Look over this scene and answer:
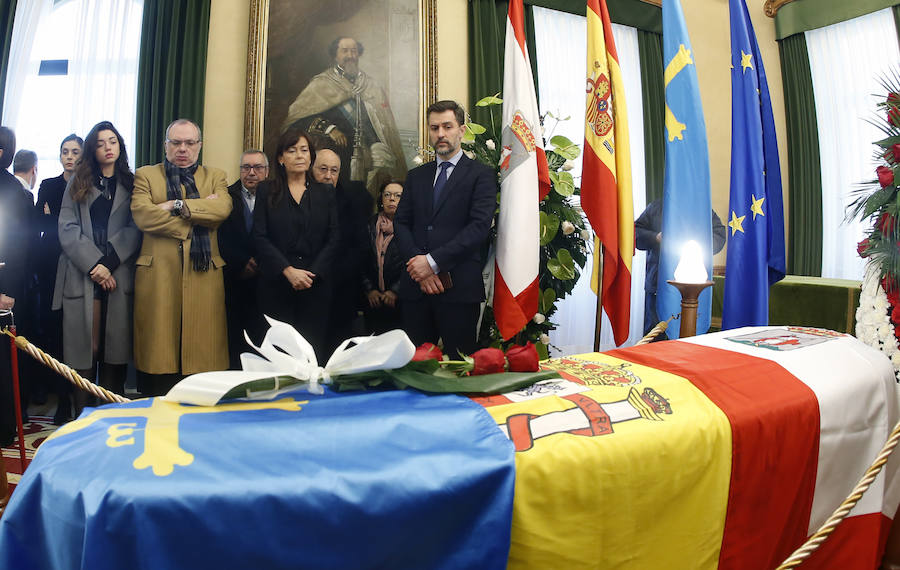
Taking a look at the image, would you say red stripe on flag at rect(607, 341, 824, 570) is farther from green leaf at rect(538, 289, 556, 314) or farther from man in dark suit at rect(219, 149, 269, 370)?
man in dark suit at rect(219, 149, 269, 370)

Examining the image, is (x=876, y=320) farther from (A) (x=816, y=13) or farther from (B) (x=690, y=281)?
(A) (x=816, y=13)

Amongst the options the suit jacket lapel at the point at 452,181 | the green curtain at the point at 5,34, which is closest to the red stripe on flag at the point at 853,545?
the suit jacket lapel at the point at 452,181

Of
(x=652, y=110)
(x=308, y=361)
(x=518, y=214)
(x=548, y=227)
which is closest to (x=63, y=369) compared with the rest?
(x=308, y=361)

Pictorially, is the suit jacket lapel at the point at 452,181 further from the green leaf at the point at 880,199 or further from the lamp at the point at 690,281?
the green leaf at the point at 880,199

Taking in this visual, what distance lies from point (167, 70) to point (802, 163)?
257 inches

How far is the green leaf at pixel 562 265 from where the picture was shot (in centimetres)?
357

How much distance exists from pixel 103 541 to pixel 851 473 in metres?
1.48

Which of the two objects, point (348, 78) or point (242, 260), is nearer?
point (242, 260)

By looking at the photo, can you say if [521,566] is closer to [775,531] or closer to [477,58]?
[775,531]

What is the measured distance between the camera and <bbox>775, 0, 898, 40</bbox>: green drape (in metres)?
6.05

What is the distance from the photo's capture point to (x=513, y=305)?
3.19m

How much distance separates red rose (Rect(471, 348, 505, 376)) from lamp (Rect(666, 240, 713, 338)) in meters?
0.71

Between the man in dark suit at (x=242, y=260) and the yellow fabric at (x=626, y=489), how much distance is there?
2.86 metres

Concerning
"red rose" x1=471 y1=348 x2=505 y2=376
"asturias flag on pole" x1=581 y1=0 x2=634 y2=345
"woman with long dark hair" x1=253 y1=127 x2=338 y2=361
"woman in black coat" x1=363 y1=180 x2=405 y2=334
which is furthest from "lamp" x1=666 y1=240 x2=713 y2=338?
"woman in black coat" x1=363 y1=180 x2=405 y2=334
